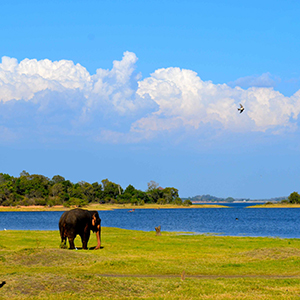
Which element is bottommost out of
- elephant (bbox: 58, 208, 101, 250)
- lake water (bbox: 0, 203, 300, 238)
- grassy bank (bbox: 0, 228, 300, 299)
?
lake water (bbox: 0, 203, 300, 238)

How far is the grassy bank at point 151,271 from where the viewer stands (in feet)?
68.9

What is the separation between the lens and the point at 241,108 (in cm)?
4144

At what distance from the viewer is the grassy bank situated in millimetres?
21016

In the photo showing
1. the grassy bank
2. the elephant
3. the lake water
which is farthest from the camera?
the lake water

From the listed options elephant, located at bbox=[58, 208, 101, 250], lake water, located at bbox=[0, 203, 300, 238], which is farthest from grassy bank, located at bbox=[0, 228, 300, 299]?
lake water, located at bbox=[0, 203, 300, 238]

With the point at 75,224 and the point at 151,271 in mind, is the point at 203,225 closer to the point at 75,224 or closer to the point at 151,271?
the point at 75,224

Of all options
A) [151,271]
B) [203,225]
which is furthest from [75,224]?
[203,225]

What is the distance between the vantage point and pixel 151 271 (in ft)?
93.9

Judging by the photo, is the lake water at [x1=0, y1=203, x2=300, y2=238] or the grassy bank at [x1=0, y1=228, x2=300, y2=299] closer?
the grassy bank at [x1=0, y1=228, x2=300, y2=299]

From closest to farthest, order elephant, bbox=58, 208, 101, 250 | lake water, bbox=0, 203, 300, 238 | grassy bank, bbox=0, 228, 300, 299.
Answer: grassy bank, bbox=0, 228, 300, 299, elephant, bbox=58, 208, 101, 250, lake water, bbox=0, 203, 300, 238

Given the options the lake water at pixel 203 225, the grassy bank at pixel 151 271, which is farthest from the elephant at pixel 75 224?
the lake water at pixel 203 225

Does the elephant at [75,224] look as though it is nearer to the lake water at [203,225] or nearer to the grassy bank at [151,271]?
the grassy bank at [151,271]

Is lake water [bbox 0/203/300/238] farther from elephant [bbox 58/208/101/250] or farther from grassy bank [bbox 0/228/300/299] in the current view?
elephant [bbox 58/208/101/250]

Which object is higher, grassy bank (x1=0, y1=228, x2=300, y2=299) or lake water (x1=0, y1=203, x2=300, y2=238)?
grassy bank (x1=0, y1=228, x2=300, y2=299)
